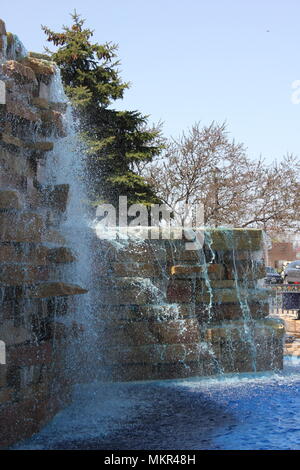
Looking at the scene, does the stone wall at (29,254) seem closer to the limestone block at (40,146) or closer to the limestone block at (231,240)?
the limestone block at (40,146)

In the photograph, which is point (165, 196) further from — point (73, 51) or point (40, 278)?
point (40, 278)

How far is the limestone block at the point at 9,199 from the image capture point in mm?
4422

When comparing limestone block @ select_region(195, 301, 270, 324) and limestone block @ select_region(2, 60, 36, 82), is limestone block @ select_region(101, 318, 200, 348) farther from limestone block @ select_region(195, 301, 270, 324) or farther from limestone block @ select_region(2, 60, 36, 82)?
limestone block @ select_region(2, 60, 36, 82)

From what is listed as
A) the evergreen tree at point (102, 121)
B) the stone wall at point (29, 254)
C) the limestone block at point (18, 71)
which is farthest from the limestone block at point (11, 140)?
the evergreen tree at point (102, 121)

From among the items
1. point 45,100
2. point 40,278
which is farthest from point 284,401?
point 45,100

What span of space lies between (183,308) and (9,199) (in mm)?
3425

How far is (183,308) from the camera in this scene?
23.7ft

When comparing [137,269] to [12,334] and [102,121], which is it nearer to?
[12,334]

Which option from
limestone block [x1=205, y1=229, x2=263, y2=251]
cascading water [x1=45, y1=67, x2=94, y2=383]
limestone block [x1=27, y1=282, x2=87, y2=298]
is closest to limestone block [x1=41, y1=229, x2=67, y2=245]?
cascading water [x1=45, y1=67, x2=94, y2=383]

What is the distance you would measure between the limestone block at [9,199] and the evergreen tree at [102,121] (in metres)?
13.9

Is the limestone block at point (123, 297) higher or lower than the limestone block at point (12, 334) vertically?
higher

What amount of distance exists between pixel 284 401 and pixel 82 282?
268cm

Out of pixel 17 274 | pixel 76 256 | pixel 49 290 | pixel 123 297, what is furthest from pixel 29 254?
pixel 123 297
